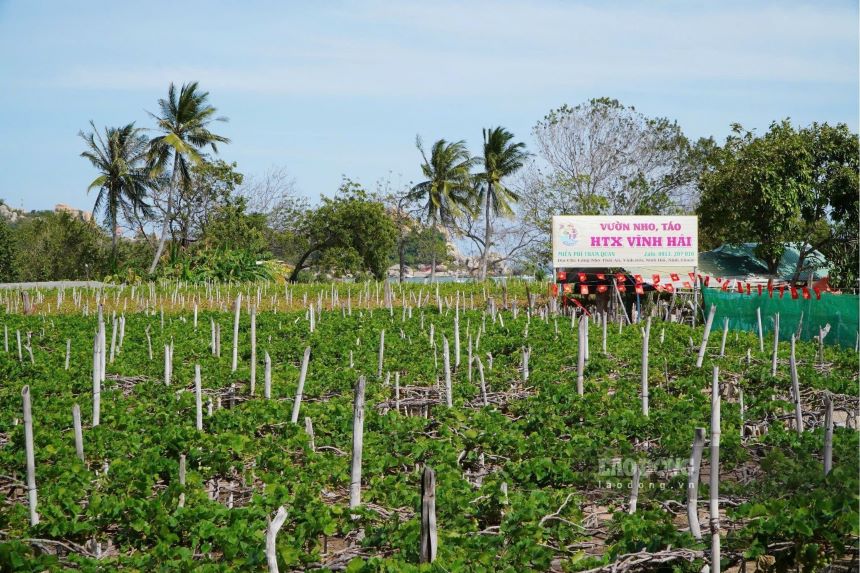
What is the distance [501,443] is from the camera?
8.14 meters

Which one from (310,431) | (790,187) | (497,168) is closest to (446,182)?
(497,168)

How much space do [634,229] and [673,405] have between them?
11.8 meters

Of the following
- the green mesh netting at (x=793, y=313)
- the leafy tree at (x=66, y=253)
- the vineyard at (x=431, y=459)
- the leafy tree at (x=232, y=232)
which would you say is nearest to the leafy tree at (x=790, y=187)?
the green mesh netting at (x=793, y=313)

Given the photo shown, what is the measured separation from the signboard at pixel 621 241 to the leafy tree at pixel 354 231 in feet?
54.0

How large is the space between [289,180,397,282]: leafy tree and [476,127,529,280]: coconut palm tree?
13.7 feet

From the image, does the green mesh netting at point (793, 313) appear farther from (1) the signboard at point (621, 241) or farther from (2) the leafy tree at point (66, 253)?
(2) the leafy tree at point (66, 253)

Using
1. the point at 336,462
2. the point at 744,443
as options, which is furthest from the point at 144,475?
the point at 744,443

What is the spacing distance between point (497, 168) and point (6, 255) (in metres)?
20.8

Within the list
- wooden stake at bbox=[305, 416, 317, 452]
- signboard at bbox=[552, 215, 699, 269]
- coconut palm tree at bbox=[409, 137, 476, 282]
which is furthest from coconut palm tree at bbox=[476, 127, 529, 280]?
wooden stake at bbox=[305, 416, 317, 452]

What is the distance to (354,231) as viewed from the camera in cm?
Answer: 3672

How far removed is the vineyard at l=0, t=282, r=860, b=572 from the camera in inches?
214

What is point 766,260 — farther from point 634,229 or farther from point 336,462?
point 336,462

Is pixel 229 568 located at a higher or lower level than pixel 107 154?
lower

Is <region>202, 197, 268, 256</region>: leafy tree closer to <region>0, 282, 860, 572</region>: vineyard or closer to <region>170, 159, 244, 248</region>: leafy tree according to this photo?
<region>170, 159, 244, 248</region>: leafy tree
